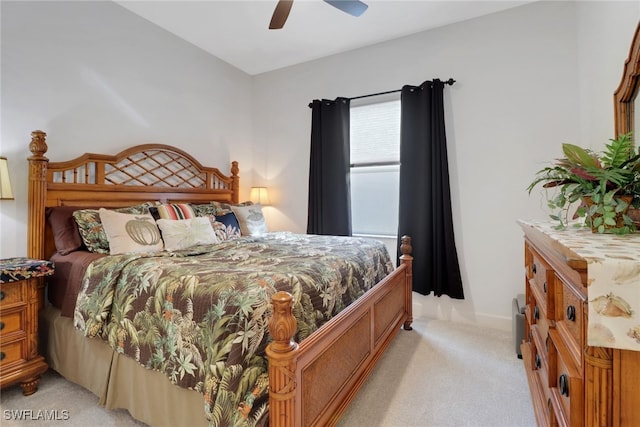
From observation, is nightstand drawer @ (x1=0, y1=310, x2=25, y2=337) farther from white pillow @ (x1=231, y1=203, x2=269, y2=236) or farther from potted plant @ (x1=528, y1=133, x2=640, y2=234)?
potted plant @ (x1=528, y1=133, x2=640, y2=234)

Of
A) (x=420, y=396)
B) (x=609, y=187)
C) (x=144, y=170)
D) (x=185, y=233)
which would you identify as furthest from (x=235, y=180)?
(x=609, y=187)

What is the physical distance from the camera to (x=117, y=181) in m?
2.77

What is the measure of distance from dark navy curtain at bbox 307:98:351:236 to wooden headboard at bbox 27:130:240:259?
103 cm

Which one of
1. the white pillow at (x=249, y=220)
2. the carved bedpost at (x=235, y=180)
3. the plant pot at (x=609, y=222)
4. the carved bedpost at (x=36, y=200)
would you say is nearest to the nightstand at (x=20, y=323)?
the carved bedpost at (x=36, y=200)

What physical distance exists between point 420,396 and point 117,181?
9.70ft

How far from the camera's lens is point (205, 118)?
11.9 feet

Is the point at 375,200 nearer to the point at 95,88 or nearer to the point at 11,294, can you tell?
the point at 95,88

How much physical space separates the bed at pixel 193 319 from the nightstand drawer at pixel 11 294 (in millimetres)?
211

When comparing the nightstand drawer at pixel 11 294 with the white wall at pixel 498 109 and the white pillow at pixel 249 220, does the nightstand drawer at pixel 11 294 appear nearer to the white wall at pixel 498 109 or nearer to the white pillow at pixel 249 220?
the white pillow at pixel 249 220

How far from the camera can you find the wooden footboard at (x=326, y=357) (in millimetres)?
1096

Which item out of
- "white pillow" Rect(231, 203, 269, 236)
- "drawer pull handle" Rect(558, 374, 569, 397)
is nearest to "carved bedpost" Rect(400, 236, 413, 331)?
"white pillow" Rect(231, 203, 269, 236)

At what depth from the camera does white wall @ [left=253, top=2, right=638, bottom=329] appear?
102 inches

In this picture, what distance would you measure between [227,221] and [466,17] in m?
3.02

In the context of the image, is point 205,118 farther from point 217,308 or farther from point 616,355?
point 616,355
